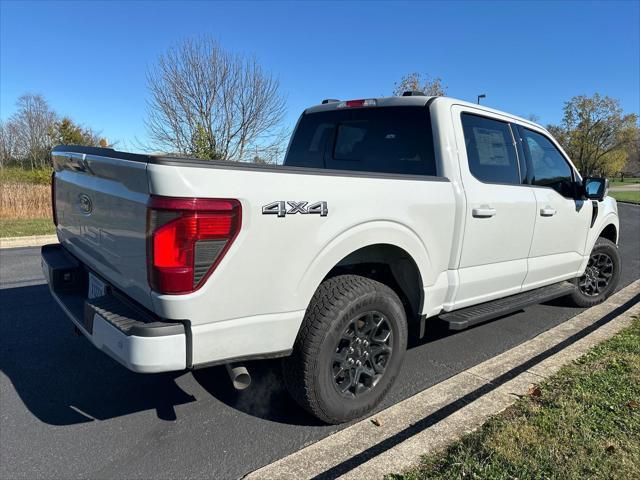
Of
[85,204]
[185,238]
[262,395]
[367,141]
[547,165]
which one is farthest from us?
[547,165]

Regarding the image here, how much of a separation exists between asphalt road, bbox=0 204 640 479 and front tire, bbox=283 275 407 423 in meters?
0.25

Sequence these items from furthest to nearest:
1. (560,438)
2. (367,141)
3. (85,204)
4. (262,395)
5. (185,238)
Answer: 1. (367,141)
2. (262,395)
3. (85,204)
4. (560,438)
5. (185,238)

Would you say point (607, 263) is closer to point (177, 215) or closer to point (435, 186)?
point (435, 186)

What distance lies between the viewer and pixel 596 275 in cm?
544

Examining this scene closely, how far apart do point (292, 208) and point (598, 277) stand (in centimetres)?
460

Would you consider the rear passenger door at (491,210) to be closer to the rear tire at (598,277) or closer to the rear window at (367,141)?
the rear window at (367,141)

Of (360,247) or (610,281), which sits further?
(610,281)

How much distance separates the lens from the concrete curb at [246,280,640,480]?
2375 millimetres

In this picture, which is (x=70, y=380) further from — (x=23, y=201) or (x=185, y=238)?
(x=23, y=201)

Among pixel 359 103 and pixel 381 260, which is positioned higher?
pixel 359 103

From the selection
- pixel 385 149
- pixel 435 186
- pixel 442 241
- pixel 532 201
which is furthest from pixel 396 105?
pixel 532 201

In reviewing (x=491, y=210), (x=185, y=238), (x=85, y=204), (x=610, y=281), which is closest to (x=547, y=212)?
(x=491, y=210)

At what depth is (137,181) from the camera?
7.32ft

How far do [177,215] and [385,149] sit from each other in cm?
207
